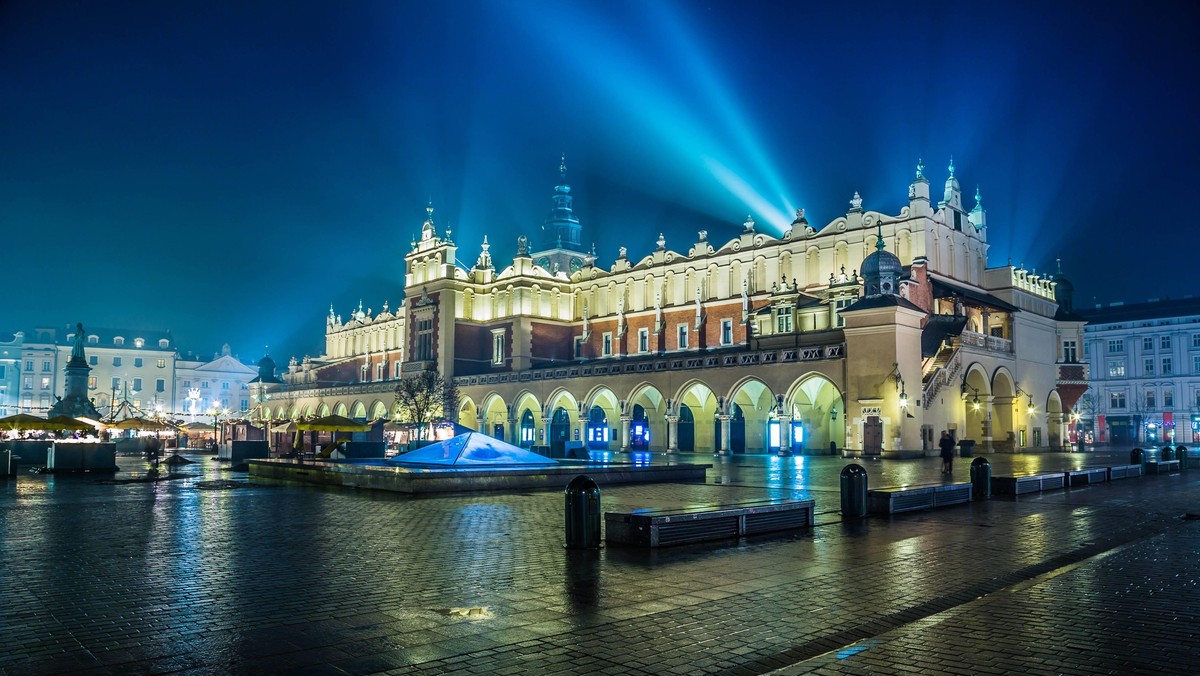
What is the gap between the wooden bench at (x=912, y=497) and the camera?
1553cm

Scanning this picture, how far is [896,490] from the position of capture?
1582cm

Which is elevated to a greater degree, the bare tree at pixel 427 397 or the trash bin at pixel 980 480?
the bare tree at pixel 427 397

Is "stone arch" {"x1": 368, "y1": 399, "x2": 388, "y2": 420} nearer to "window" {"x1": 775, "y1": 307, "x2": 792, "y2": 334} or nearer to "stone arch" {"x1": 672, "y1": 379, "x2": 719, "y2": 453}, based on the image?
"stone arch" {"x1": 672, "y1": 379, "x2": 719, "y2": 453}

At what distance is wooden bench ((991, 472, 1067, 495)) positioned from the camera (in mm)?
20156

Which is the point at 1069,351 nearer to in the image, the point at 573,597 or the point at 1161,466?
the point at 1161,466

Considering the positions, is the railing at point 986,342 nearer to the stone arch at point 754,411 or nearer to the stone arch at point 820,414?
the stone arch at point 820,414

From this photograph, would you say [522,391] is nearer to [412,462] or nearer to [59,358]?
[412,462]

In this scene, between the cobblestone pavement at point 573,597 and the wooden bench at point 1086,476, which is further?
the wooden bench at point 1086,476

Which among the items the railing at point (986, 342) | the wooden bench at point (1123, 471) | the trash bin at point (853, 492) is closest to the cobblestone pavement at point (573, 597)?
the trash bin at point (853, 492)

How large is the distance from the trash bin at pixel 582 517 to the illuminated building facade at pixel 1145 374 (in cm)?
7404

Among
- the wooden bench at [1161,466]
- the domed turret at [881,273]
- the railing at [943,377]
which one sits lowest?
the wooden bench at [1161,466]

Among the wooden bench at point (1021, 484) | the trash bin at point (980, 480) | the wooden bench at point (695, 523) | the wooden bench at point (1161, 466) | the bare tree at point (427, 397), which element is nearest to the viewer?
the wooden bench at point (695, 523)

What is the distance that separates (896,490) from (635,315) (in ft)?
166

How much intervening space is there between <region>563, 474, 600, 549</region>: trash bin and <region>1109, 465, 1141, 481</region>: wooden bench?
67.3 feet
